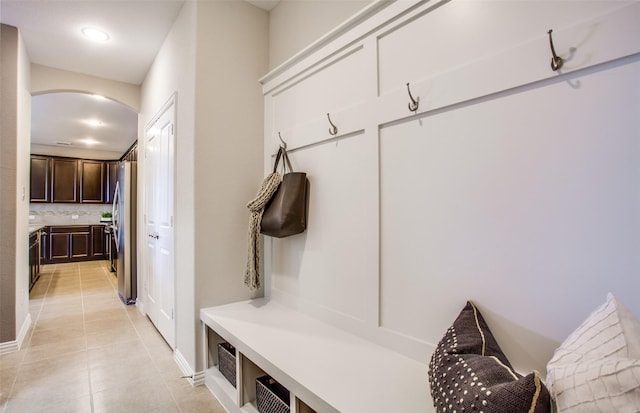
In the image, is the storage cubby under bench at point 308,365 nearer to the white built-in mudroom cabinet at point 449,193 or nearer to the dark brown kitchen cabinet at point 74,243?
the white built-in mudroom cabinet at point 449,193

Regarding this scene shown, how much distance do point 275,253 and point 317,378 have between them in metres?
1.13

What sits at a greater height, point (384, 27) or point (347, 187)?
point (384, 27)

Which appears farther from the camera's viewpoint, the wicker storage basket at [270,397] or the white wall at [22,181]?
the white wall at [22,181]

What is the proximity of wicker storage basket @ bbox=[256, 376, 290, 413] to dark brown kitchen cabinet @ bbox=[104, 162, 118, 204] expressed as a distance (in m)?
7.28

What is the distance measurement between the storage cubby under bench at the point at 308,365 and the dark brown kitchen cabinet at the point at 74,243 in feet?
21.7

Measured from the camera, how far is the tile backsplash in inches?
264

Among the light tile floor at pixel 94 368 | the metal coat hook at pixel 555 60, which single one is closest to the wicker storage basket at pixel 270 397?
the light tile floor at pixel 94 368

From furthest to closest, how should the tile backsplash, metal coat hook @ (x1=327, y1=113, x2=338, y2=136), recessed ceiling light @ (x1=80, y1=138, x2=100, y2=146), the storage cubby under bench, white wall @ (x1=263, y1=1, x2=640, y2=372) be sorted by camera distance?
the tile backsplash
recessed ceiling light @ (x1=80, y1=138, x2=100, y2=146)
metal coat hook @ (x1=327, y1=113, x2=338, y2=136)
the storage cubby under bench
white wall @ (x1=263, y1=1, x2=640, y2=372)

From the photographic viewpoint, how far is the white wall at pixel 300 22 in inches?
68.8

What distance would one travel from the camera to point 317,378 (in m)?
→ 1.21

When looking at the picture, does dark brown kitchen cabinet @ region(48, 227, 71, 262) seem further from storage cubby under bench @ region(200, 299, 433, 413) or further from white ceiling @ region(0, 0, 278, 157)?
storage cubby under bench @ region(200, 299, 433, 413)

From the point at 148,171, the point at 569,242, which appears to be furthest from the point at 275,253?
the point at 148,171

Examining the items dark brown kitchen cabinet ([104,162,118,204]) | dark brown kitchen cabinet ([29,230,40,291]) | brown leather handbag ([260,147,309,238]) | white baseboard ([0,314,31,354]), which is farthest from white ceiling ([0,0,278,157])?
dark brown kitchen cabinet ([104,162,118,204])

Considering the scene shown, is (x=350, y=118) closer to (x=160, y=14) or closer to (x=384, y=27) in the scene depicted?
(x=384, y=27)
